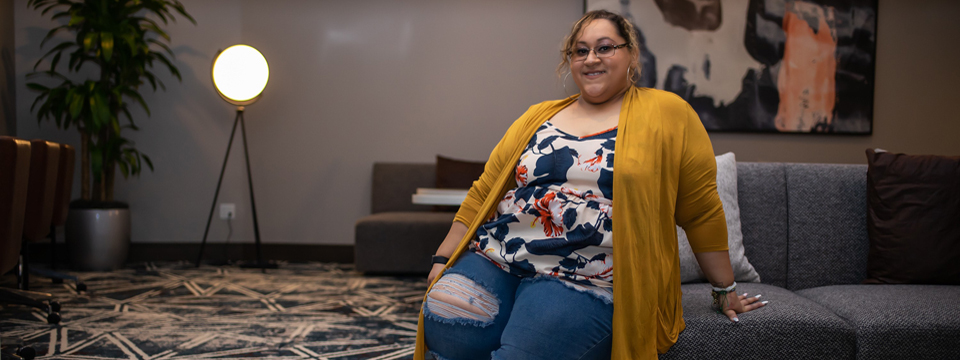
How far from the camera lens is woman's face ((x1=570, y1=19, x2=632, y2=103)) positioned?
1.34 meters

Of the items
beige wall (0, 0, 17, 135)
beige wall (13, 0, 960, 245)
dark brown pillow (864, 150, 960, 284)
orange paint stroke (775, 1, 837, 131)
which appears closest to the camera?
dark brown pillow (864, 150, 960, 284)

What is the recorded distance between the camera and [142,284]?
3066 millimetres

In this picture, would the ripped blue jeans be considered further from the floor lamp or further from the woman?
the floor lamp

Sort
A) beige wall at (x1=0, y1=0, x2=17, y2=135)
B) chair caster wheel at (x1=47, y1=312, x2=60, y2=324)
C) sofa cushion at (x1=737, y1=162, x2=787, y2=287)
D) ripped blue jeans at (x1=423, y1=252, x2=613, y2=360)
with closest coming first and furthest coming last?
ripped blue jeans at (x1=423, y1=252, x2=613, y2=360), sofa cushion at (x1=737, y1=162, x2=787, y2=287), chair caster wheel at (x1=47, y1=312, x2=60, y2=324), beige wall at (x1=0, y1=0, x2=17, y2=135)

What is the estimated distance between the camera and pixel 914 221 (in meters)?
1.69

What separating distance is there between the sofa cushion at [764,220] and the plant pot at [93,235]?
11.7ft

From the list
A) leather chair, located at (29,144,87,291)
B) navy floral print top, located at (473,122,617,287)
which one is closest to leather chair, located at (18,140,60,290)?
leather chair, located at (29,144,87,291)

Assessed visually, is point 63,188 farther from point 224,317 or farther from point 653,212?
point 653,212

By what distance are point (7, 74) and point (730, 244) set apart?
446cm

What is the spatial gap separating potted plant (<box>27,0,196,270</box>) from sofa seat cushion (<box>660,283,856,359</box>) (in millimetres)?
3523

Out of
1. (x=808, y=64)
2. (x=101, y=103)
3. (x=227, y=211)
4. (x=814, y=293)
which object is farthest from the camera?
(x=227, y=211)

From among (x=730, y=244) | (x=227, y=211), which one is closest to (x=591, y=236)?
(x=730, y=244)

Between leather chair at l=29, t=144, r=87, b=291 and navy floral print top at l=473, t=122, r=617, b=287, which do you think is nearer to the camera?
navy floral print top at l=473, t=122, r=617, b=287

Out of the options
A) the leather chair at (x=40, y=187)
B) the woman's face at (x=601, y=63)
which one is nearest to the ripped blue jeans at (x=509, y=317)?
the woman's face at (x=601, y=63)
